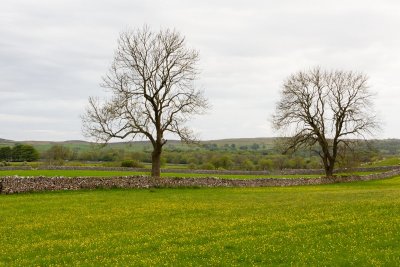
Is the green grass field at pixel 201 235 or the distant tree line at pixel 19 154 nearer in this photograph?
the green grass field at pixel 201 235

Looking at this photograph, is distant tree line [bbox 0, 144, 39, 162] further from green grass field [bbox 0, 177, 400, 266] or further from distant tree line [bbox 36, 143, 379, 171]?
green grass field [bbox 0, 177, 400, 266]

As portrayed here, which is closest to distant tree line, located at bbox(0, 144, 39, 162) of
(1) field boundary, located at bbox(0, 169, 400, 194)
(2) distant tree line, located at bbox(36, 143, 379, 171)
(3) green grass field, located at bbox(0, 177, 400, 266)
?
(2) distant tree line, located at bbox(36, 143, 379, 171)

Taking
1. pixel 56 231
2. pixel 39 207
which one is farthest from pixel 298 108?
pixel 56 231

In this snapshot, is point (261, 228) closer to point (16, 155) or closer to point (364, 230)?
A: point (364, 230)

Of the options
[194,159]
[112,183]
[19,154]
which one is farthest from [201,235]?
[19,154]

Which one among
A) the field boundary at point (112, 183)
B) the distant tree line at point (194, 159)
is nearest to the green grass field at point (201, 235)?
the field boundary at point (112, 183)

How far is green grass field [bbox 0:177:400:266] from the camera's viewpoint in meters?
14.0

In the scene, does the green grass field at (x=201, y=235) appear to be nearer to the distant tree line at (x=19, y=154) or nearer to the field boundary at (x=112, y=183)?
the field boundary at (x=112, y=183)

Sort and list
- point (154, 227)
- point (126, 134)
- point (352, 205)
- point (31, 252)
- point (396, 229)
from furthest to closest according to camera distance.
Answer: point (126, 134) → point (352, 205) → point (154, 227) → point (396, 229) → point (31, 252)

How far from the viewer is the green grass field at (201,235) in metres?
14.0

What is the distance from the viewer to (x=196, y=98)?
4991cm

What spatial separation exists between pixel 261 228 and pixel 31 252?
977 centimetres

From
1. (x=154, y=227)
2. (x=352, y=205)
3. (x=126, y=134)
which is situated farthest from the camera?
(x=126, y=134)

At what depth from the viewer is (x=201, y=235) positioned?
17.8 m
